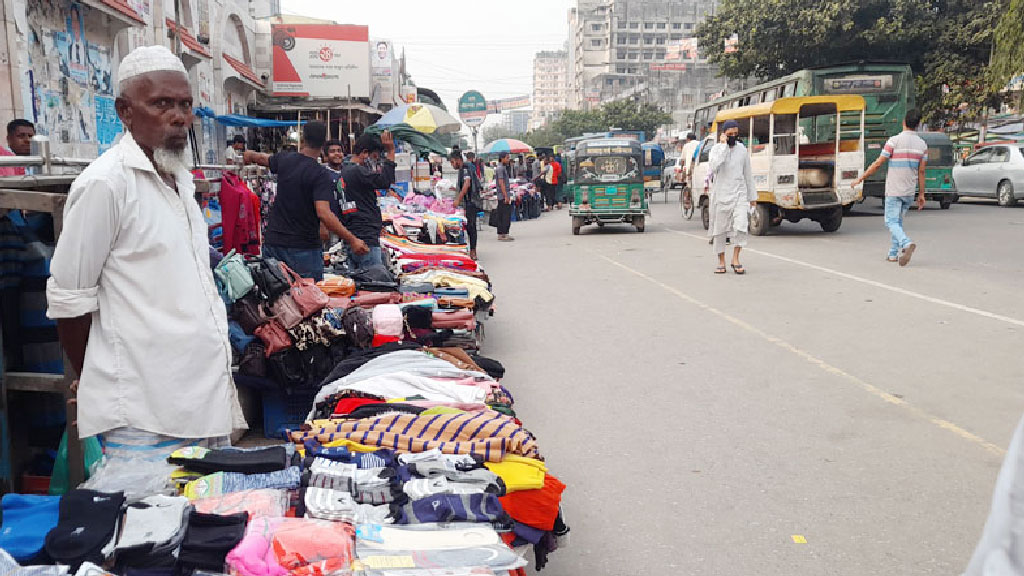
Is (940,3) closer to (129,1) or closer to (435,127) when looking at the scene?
(435,127)

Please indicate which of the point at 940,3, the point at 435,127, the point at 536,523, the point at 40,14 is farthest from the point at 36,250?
the point at 940,3

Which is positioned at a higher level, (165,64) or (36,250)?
(165,64)

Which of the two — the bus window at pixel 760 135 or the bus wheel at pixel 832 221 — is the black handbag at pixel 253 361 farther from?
the bus wheel at pixel 832 221

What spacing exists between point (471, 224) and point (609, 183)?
16.2 feet

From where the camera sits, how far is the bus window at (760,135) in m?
16.2

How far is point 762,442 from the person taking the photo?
497cm

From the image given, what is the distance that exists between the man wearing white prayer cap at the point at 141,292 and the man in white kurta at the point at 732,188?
9.50 metres

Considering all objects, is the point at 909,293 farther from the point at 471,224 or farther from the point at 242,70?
the point at 242,70

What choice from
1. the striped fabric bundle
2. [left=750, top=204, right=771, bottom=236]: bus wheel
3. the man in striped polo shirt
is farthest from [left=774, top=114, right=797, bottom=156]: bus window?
the striped fabric bundle

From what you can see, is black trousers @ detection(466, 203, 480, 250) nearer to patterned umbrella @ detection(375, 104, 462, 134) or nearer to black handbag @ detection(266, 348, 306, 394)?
patterned umbrella @ detection(375, 104, 462, 134)

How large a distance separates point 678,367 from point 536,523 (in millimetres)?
3994

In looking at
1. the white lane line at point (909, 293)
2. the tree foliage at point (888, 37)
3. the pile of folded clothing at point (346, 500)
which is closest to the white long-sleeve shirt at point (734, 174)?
the white lane line at point (909, 293)

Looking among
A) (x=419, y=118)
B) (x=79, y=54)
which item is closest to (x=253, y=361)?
(x=79, y=54)

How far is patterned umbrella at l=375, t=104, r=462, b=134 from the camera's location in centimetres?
1710
